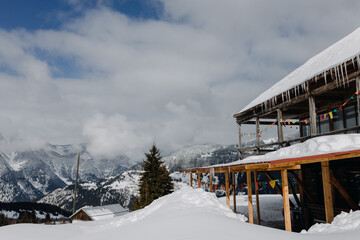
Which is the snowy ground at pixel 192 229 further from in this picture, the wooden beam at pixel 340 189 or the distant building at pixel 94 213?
the distant building at pixel 94 213

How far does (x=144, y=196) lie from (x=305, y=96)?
1115 inches

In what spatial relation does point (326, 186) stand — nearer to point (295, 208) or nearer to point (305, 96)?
point (305, 96)

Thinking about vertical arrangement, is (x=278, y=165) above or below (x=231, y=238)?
above

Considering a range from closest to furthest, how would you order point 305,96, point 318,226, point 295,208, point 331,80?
point 318,226 < point 331,80 < point 305,96 < point 295,208

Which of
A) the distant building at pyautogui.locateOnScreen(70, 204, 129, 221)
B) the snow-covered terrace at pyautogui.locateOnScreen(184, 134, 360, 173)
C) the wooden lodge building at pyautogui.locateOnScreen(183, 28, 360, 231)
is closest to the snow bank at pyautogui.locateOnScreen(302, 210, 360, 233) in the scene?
the wooden lodge building at pyautogui.locateOnScreen(183, 28, 360, 231)

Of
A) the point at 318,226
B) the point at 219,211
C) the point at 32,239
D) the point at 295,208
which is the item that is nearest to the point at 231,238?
the point at 219,211

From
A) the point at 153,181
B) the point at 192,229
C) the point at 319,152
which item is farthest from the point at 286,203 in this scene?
the point at 153,181

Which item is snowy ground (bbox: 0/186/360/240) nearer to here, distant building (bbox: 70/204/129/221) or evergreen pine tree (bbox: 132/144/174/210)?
evergreen pine tree (bbox: 132/144/174/210)

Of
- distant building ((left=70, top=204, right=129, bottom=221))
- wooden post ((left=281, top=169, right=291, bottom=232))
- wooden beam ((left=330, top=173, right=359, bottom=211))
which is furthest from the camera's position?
distant building ((left=70, top=204, right=129, bottom=221))

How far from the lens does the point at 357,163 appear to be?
35.7 feet

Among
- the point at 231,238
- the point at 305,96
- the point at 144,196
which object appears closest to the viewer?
the point at 231,238

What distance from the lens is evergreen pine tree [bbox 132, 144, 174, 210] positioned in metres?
34.8

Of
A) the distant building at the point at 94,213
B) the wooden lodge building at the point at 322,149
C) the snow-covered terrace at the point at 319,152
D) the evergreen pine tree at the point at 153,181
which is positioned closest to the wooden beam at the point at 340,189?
the wooden lodge building at the point at 322,149

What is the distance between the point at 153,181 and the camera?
3569cm
